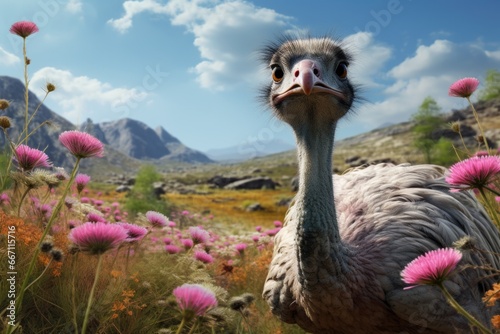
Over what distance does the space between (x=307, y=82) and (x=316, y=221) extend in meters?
0.94

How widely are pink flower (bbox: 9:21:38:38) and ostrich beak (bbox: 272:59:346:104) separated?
250 centimetres

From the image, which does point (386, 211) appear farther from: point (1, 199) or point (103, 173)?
point (103, 173)

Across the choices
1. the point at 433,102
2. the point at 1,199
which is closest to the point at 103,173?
the point at 433,102

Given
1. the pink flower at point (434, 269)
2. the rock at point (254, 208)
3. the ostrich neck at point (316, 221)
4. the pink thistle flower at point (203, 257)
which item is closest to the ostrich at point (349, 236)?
the ostrich neck at point (316, 221)

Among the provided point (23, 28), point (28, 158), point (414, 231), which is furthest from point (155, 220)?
point (23, 28)

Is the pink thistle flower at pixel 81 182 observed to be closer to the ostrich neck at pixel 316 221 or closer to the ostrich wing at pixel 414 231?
the ostrich neck at pixel 316 221

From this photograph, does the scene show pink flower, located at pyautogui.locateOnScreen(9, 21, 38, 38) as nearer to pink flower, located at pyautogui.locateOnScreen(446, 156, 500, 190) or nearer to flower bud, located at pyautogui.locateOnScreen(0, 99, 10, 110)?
flower bud, located at pyautogui.locateOnScreen(0, 99, 10, 110)

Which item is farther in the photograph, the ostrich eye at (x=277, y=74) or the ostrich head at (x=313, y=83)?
the ostrich eye at (x=277, y=74)

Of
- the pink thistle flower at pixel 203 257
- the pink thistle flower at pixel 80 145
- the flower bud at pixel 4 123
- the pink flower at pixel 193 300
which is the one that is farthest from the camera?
the pink thistle flower at pixel 203 257

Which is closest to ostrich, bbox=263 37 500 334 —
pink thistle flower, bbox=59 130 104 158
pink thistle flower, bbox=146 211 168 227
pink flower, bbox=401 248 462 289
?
pink flower, bbox=401 248 462 289

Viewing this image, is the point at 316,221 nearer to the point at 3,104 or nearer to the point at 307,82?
the point at 307,82

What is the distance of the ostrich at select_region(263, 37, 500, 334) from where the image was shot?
2.83m

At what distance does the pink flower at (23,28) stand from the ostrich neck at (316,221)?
9.10 feet

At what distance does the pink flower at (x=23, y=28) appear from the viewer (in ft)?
12.8
